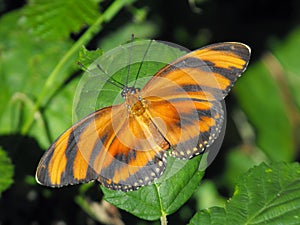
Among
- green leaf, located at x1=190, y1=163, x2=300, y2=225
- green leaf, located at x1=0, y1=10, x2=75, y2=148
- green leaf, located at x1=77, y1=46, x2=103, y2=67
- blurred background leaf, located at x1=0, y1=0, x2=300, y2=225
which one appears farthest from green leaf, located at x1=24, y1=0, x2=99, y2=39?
green leaf, located at x1=190, y1=163, x2=300, y2=225

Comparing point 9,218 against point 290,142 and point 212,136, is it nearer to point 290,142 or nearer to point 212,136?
point 212,136

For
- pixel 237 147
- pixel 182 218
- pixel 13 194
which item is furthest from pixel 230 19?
pixel 13 194

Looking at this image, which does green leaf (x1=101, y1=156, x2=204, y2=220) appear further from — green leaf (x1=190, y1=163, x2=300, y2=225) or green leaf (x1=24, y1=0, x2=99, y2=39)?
green leaf (x1=24, y1=0, x2=99, y2=39)

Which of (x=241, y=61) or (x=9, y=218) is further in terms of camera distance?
(x=9, y=218)

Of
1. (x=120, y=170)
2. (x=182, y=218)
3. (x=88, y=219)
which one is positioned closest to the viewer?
(x=120, y=170)

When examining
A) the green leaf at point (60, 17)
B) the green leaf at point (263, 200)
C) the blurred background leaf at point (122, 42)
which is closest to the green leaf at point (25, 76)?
the blurred background leaf at point (122, 42)

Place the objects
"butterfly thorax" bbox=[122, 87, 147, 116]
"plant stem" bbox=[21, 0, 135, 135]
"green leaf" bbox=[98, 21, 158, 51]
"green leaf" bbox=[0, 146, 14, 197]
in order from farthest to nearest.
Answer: "green leaf" bbox=[98, 21, 158, 51], "plant stem" bbox=[21, 0, 135, 135], "green leaf" bbox=[0, 146, 14, 197], "butterfly thorax" bbox=[122, 87, 147, 116]

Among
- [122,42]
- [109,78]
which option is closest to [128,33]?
[122,42]
